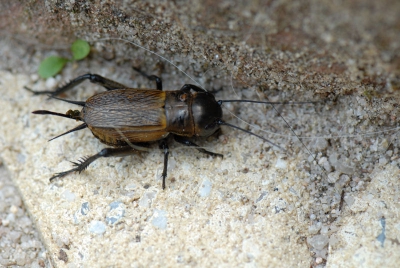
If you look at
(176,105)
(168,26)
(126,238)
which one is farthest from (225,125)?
(126,238)

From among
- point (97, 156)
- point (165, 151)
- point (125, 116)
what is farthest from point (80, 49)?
point (165, 151)

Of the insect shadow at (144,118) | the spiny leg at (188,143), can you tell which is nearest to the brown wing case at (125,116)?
the insect shadow at (144,118)

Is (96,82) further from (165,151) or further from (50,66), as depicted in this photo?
(165,151)

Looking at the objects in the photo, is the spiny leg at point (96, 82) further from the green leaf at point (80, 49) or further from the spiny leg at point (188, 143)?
the spiny leg at point (188, 143)

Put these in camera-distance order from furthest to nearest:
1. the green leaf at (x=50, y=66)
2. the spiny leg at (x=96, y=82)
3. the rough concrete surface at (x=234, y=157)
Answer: the green leaf at (x=50, y=66)
the spiny leg at (x=96, y=82)
the rough concrete surface at (x=234, y=157)

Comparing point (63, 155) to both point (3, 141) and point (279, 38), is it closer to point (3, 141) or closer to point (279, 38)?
point (3, 141)

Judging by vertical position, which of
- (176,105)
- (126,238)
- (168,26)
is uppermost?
(168,26)
